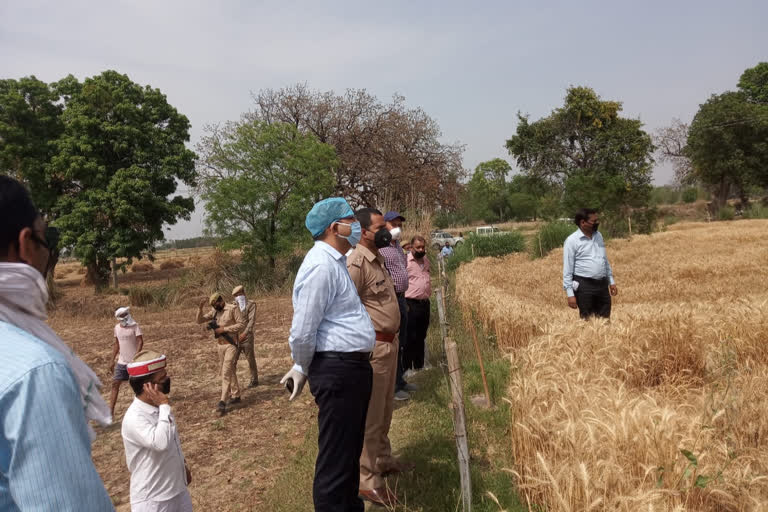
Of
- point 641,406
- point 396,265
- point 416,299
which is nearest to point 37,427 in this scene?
point 641,406

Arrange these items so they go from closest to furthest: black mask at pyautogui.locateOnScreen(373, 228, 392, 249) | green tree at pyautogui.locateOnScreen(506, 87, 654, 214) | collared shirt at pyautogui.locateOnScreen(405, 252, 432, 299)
Answer: black mask at pyautogui.locateOnScreen(373, 228, 392, 249) → collared shirt at pyautogui.locateOnScreen(405, 252, 432, 299) → green tree at pyautogui.locateOnScreen(506, 87, 654, 214)

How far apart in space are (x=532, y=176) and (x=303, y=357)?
40393 mm

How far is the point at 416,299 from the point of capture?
24.4 ft

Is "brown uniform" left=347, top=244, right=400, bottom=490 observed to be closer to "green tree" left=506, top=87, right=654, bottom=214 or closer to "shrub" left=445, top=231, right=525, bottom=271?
"shrub" left=445, top=231, right=525, bottom=271

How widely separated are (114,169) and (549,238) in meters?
22.6

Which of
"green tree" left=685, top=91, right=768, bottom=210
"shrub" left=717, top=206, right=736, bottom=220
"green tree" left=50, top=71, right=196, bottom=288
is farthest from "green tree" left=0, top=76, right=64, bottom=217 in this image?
"green tree" left=685, top=91, right=768, bottom=210

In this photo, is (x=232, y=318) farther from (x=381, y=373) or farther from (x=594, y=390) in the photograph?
(x=594, y=390)

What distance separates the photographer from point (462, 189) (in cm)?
3591

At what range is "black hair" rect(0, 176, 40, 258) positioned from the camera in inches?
48.3

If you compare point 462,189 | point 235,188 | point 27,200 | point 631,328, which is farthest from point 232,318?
point 462,189

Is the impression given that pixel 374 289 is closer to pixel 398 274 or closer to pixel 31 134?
pixel 398 274

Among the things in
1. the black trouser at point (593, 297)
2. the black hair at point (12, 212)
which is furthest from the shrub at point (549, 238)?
the black hair at point (12, 212)

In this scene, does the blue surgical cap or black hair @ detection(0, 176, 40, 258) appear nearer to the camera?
black hair @ detection(0, 176, 40, 258)

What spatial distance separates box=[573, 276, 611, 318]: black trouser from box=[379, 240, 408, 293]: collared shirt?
88.9 inches
